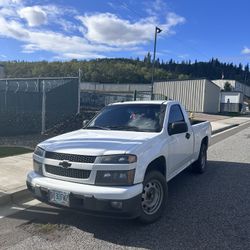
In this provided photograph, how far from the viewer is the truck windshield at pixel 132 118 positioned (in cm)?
599

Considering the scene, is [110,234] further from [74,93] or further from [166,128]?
[74,93]

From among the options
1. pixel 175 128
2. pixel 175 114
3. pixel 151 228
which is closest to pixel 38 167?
pixel 151 228

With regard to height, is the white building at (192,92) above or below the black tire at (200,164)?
above

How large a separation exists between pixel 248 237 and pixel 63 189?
248 cm

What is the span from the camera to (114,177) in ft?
15.0

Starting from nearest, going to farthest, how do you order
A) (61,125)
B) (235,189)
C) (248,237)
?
(248,237)
(235,189)
(61,125)

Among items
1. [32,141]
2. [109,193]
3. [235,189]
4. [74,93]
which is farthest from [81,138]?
[74,93]

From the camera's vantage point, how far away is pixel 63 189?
4668 millimetres

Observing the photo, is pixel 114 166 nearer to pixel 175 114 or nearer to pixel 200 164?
pixel 175 114

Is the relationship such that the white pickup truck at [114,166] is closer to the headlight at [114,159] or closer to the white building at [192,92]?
the headlight at [114,159]

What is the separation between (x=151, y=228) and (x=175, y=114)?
2.50m

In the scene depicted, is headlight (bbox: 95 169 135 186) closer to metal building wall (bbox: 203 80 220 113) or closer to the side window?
the side window

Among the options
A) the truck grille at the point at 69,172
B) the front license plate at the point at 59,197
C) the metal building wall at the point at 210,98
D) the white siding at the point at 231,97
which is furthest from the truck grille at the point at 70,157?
the white siding at the point at 231,97

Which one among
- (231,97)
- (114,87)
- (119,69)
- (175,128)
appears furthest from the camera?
(119,69)
